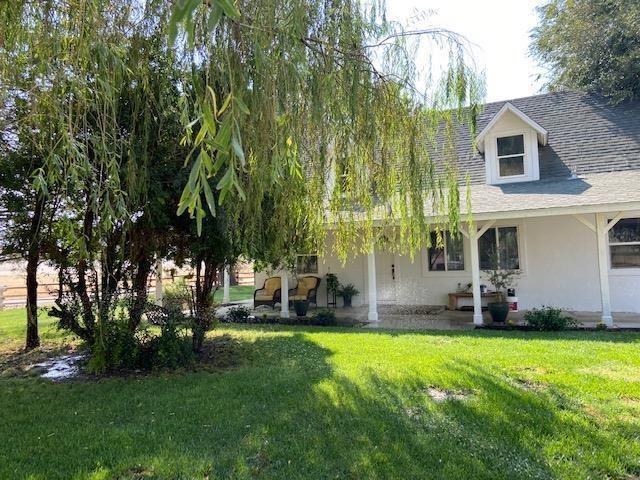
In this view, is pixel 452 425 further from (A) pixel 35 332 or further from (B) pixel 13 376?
(A) pixel 35 332

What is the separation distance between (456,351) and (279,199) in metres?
4.25

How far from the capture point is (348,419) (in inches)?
174

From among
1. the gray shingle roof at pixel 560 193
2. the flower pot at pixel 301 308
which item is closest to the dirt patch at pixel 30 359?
the flower pot at pixel 301 308

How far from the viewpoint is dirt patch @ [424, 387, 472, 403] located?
4.93 metres

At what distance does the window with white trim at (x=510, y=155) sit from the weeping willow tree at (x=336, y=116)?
24.8ft

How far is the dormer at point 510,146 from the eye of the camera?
1176 centimetres

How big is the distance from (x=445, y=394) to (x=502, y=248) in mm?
7885

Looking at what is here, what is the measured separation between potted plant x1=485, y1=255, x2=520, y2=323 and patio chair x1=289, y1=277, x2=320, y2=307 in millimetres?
5062

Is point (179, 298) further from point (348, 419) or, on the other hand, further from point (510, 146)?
point (510, 146)

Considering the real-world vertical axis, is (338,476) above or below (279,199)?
below

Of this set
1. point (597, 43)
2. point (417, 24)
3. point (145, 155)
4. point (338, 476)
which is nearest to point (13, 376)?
point (145, 155)

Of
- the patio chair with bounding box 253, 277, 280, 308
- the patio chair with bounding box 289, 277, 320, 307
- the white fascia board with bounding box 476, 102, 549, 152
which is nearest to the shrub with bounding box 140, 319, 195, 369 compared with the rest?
the patio chair with bounding box 289, 277, 320, 307

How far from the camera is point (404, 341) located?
27.1ft

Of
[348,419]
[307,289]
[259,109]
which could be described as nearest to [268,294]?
[307,289]
